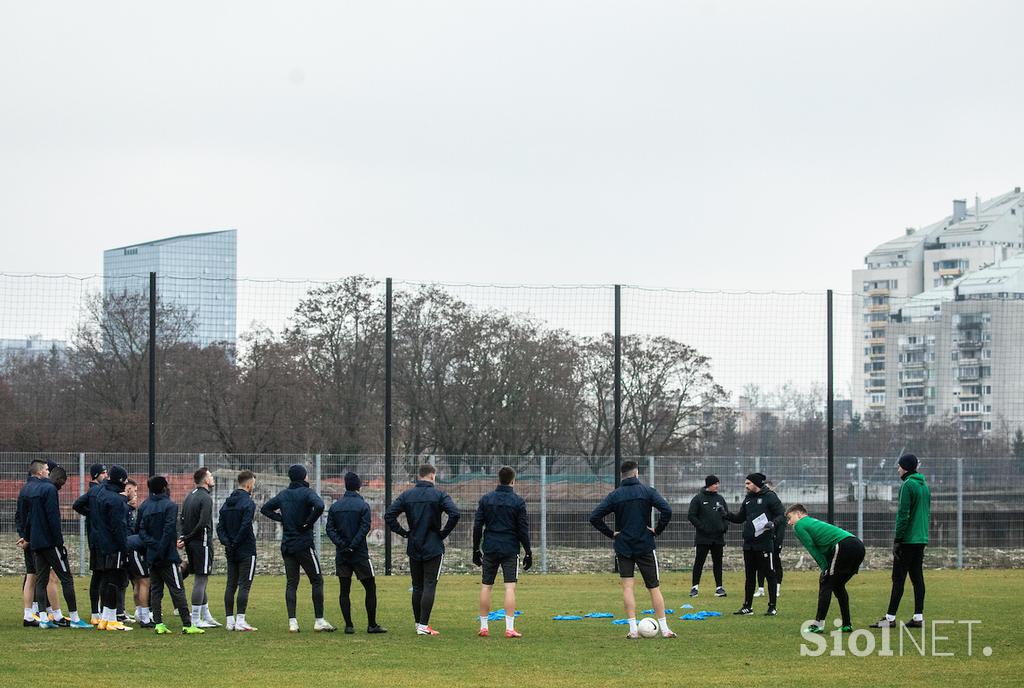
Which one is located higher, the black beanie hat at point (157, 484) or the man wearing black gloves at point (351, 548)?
the black beanie hat at point (157, 484)

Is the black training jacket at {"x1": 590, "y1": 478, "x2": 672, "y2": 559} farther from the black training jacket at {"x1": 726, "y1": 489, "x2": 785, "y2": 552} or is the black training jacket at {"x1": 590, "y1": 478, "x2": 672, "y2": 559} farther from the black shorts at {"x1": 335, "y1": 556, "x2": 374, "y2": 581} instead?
the black training jacket at {"x1": 726, "y1": 489, "x2": 785, "y2": 552}

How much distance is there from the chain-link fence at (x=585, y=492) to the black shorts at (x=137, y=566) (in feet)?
25.3

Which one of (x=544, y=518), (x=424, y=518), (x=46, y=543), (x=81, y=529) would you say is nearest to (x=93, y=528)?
(x=46, y=543)

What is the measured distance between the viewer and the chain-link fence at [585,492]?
22.6 metres

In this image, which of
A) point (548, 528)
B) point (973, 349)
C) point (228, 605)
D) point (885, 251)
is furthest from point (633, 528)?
point (885, 251)

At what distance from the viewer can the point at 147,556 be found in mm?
14039

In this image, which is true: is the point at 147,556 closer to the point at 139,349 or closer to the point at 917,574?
the point at 917,574

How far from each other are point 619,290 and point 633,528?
10.7m

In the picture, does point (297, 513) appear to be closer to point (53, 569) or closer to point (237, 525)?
point (237, 525)

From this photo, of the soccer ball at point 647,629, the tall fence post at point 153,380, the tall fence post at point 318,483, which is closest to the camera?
the soccer ball at point 647,629

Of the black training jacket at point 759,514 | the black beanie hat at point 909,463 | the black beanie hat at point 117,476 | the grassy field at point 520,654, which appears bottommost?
the grassy field at point 520,654

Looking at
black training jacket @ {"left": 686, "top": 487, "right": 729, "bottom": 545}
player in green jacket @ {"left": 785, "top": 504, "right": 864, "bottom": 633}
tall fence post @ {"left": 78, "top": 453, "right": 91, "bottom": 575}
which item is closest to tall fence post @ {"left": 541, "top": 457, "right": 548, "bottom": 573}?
black training jacket @ {"left": 686, "top": 487, "right": 729, "bottom": 545}

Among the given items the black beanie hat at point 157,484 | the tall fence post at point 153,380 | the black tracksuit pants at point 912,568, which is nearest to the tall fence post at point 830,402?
the black tracksuit pants at point 912,568

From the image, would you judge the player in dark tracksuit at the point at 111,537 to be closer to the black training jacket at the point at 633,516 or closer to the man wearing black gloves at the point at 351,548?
the man wearing black gloves at the point at 351,548
